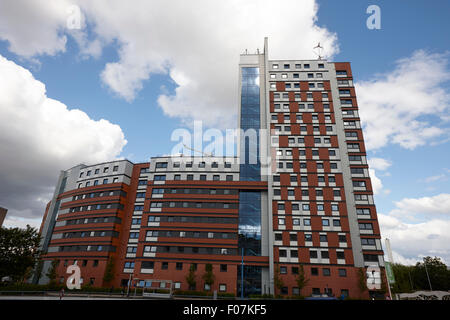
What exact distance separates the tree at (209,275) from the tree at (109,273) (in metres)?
21.5

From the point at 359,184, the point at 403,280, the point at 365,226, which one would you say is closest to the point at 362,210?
the point at 365,226

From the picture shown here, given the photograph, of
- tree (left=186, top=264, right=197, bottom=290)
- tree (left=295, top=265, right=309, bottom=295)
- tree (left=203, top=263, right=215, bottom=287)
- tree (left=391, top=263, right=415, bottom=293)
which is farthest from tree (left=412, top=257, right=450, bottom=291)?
tree (left=186, top=264, right=197, bottom=290)

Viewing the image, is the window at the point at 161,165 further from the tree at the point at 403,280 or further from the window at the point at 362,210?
the tree at the point at 403,280

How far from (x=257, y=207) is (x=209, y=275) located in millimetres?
17573

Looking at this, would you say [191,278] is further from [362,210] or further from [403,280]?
[403,280]

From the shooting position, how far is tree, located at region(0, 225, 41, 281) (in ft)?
138

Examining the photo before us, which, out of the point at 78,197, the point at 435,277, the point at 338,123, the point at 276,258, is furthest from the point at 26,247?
the point at 435,277

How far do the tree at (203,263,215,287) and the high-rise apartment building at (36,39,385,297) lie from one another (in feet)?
1.28

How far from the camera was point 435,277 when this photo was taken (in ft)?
269

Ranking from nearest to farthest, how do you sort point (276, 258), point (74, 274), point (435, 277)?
point (276, 258), point (74, 274), point (435, 277)

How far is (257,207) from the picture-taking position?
57.6 meters

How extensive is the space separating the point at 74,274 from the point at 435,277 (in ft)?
345

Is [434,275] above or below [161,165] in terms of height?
below
